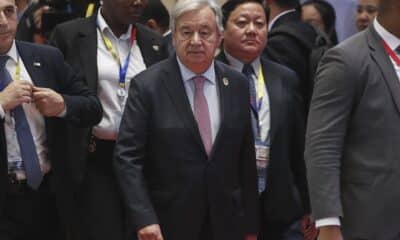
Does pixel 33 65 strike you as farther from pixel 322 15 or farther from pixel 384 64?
pixel 322 15

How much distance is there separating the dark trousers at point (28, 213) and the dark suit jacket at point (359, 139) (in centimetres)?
158

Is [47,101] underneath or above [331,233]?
above

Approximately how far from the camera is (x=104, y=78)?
6070 mm

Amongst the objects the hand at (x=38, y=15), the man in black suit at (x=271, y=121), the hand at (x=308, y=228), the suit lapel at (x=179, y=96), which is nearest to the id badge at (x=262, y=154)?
the man in black suit at (x=271, y=121)

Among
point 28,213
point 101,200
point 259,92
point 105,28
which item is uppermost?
point 105,28

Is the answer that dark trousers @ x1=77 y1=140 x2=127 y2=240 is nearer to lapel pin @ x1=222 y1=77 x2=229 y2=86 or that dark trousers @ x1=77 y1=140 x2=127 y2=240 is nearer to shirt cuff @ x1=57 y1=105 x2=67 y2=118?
shirt cuff @ x1=57 y1=105 x2=67 y2=118

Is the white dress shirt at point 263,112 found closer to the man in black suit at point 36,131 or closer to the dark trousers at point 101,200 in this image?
the dark trousers at point 101,200

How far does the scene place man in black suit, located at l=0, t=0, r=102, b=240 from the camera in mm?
5270

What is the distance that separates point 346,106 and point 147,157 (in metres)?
1.36

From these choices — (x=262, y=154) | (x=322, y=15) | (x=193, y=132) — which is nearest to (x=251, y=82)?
(x=262, y=154)

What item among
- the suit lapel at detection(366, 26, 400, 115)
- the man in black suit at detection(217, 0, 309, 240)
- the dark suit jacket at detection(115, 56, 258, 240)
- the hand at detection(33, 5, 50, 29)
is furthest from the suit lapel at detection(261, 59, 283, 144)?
the hand at detection(33, 5, 50, 29)

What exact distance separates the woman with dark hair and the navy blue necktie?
12.1 feet

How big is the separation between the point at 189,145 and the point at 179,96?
0.91ft

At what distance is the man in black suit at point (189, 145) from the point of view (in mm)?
5387
